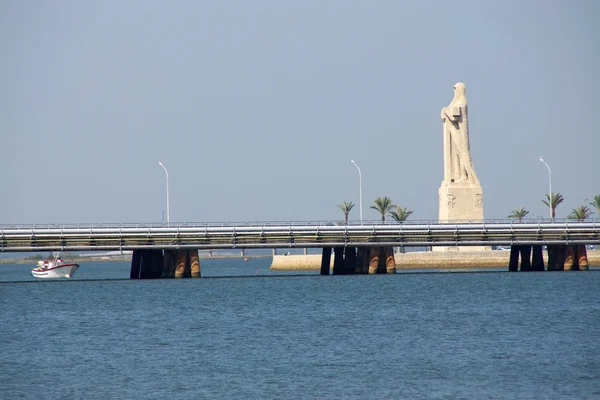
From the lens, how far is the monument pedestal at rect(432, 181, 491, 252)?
119 meters

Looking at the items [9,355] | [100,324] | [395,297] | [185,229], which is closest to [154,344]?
[9,355]

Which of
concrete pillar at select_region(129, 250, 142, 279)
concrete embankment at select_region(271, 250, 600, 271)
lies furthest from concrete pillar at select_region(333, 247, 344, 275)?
concrete embankment at select_region(271, 250, 600, 271)

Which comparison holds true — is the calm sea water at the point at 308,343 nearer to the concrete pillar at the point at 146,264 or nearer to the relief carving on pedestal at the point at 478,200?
the concrete pillar at the point at 146,264

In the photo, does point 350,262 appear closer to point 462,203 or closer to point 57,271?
point 462,203

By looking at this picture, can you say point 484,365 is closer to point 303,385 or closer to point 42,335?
point 303,385

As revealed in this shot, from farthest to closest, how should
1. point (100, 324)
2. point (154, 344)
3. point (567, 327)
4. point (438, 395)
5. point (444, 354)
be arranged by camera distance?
point (100, 324) → point (567, 327) → point (154, 344) → point (444, 354) → point (438, 395)

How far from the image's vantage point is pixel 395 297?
243ft

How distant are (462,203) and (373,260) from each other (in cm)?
2601

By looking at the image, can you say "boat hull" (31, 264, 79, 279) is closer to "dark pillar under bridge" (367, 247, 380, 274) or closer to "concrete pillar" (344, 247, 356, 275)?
"concrete pillar" (344, 247, 356, 275)

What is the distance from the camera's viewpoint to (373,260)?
96.2m

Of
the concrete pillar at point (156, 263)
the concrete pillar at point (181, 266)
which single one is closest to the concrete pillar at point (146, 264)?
the concrete pillar at point (156, 263)

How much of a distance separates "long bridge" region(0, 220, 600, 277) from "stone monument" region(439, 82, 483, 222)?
21.3m

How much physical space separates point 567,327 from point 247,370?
1909cm

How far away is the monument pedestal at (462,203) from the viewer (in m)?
119
